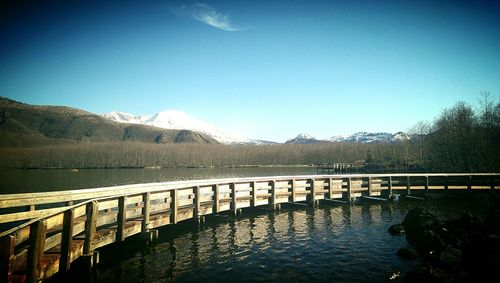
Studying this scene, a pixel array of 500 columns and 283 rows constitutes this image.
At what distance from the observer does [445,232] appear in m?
13.0

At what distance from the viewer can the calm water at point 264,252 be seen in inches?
388

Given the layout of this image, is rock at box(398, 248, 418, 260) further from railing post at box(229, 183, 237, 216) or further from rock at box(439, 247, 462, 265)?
railing post at box(229, 183, 237, 216)

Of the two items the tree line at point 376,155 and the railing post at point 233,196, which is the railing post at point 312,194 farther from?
the tree line at point 376,155

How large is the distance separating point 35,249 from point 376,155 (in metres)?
128

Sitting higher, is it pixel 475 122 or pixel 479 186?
pixel 475 122

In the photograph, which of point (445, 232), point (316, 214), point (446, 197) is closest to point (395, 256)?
point (445, 232)

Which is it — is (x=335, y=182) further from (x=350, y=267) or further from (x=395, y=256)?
(x=350, y=267)

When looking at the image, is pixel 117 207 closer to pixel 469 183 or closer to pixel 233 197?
pixel 233 197

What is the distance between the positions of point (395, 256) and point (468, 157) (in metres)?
36.5

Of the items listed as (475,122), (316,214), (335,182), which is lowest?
(316,214)

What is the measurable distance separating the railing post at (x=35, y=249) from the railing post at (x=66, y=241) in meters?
1.38

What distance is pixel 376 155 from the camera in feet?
393

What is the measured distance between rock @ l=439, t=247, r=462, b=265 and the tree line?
31.6m

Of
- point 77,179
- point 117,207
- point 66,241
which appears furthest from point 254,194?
point 77,179
